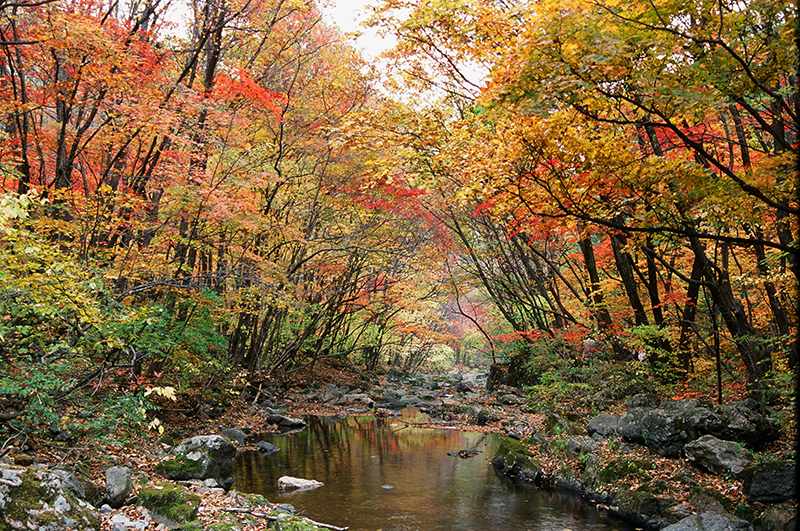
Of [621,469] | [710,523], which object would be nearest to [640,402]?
[621,469]

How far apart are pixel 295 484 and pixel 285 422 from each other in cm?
587

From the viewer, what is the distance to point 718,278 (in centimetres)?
1000

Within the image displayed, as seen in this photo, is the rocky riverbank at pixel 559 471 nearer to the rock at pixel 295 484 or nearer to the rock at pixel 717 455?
the rock at pixel 717 455

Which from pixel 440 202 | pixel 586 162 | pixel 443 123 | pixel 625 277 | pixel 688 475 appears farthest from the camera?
pixel 440 202

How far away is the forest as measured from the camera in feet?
17.0

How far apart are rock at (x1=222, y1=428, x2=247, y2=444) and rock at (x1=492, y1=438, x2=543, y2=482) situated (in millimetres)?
5985

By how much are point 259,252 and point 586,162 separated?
34.7 ft

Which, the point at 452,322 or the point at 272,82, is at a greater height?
the point at 272,82

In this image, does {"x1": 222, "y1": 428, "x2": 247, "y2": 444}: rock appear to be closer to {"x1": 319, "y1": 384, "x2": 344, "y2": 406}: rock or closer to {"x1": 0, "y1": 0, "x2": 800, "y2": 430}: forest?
{"x1": 0, "y1": 0, "x2": 800, "y2": 430}: forest

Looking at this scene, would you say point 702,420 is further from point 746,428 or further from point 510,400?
point 510,400

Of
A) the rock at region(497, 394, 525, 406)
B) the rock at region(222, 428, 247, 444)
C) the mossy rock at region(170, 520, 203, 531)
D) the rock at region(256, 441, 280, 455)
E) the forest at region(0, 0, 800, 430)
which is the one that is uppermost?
the forest at region(0, 0, 800, 430)

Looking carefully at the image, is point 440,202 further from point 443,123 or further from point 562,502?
point 562,502

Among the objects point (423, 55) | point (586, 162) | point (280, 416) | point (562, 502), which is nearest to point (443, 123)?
point (423, 55)

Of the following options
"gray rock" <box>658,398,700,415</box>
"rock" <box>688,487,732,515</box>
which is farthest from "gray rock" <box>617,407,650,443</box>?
"rock" <box>688,487,732,515</box>
